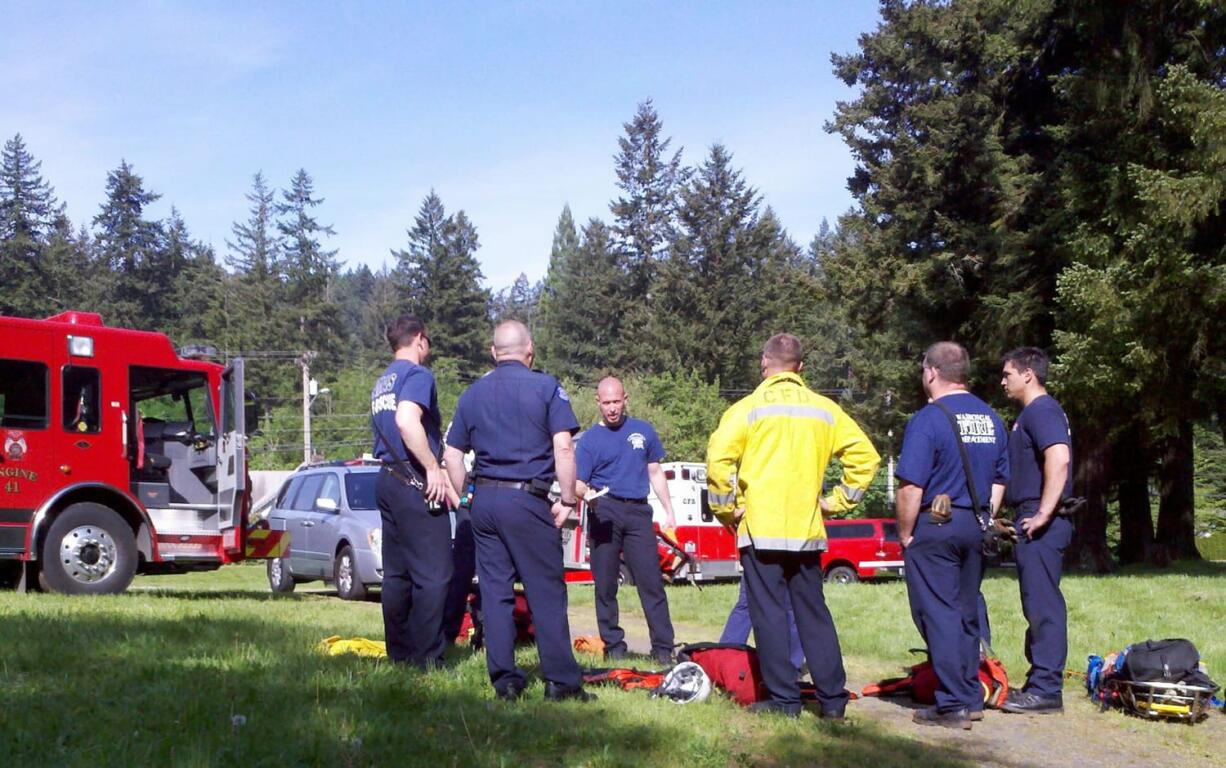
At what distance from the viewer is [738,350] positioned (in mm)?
64062

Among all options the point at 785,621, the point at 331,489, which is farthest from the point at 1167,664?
the point at 331,489

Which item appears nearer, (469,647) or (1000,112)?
(469,647)

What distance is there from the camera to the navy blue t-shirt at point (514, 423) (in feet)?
20.5

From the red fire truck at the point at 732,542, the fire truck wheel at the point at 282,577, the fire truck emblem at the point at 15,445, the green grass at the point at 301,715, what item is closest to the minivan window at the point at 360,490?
the fire truck wheel at the point at 282,577

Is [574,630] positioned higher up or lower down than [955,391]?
lower down

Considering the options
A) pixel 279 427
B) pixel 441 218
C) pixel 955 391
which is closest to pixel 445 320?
pixel 441 218

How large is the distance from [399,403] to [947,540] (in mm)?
3140

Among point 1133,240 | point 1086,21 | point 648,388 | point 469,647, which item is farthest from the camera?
point 648,388

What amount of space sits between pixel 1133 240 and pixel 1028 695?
43.1 feet

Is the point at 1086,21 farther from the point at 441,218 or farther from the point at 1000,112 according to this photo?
the point at 441,218

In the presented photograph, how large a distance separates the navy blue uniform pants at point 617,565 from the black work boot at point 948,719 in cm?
227

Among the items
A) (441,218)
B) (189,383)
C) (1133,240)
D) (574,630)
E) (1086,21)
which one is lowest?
(574,630)

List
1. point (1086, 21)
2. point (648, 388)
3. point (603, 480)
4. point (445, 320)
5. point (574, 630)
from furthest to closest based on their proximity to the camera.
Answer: point (445, 320) < point (648, 388) < point (1086, 21) < point (574, 630) < point (603, 480)

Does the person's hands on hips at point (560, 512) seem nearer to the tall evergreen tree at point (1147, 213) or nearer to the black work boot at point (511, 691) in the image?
the black work boot at point (511, 691)
